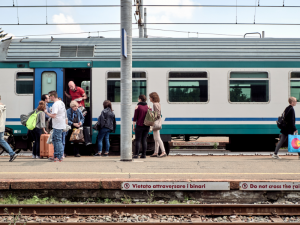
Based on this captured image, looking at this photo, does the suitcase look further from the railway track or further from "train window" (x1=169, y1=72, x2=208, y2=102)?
the railway track

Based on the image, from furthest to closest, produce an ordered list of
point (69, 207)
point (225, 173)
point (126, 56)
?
point (126, 56), point (225, 173), point (69, 207)

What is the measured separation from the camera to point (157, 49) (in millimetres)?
11164

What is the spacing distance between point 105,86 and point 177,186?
5390mm

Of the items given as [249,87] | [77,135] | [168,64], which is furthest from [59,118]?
[249,87]

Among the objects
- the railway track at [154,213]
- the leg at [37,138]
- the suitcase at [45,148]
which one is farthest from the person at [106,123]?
the railway track at [154,213]

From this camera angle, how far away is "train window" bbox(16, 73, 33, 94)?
1097 cm

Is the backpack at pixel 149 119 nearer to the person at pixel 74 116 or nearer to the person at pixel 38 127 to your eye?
the person at pixel 74 116

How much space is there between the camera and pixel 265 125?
11000 mm

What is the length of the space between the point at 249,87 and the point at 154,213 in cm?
647

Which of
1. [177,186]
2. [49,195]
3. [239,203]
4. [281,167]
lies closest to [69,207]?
[49,195]

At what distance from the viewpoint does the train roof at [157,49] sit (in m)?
11.0

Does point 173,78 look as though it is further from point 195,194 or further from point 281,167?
point 195,194

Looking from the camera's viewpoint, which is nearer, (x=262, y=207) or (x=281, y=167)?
(x=262, y=207)

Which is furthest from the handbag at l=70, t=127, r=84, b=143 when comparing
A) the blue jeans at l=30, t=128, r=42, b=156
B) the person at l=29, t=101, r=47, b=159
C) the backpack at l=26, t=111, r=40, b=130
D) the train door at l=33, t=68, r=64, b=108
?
the train door at l=33, t=68, r=64, b=108
